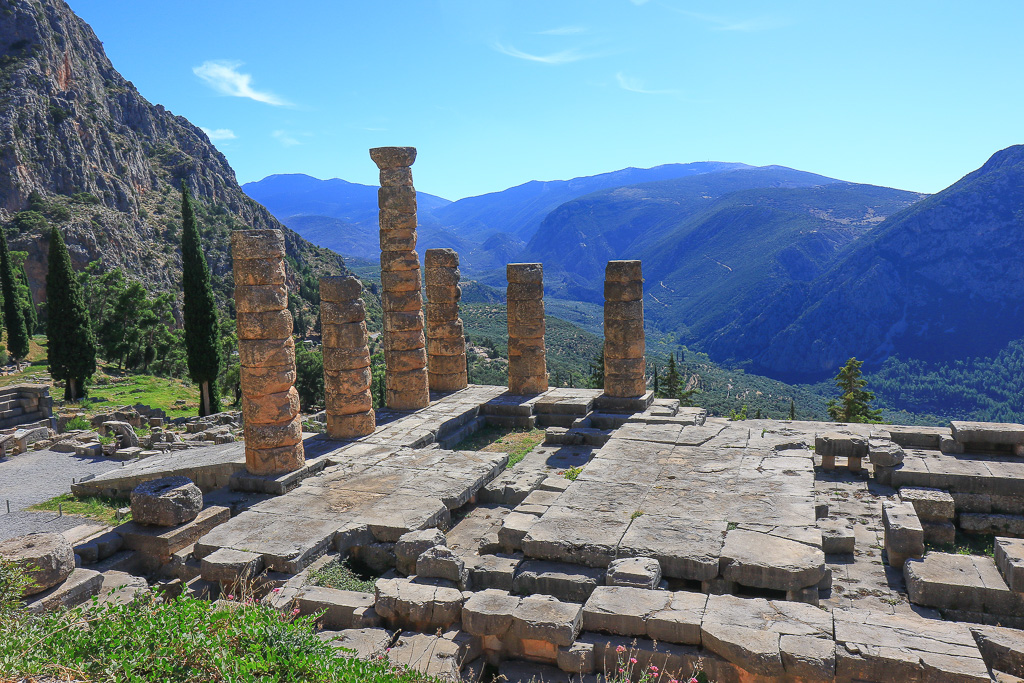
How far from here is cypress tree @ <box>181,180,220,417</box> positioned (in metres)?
28.8

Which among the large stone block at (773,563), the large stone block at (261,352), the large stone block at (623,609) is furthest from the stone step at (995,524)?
the large stone block at (261,352)

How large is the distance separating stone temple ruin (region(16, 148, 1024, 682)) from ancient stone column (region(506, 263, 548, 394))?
9.21 ft

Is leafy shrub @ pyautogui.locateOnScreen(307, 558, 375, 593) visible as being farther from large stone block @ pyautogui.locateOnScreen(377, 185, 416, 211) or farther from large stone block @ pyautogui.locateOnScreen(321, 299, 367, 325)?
large stone block @ pyautogui.locateOnScreen(377, 185, 416, 211)

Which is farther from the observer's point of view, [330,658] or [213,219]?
[213,219]

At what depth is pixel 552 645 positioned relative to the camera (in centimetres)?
689

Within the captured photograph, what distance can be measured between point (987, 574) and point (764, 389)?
9946 centimetres

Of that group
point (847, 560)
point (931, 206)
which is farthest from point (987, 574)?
point (931, 206)

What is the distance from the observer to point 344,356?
14656 millimetres

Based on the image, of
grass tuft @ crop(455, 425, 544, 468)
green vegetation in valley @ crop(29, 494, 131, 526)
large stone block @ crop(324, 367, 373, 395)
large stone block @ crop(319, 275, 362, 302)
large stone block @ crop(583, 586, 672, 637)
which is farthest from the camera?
grass tuft @ crop(455, 425, 544, 468)

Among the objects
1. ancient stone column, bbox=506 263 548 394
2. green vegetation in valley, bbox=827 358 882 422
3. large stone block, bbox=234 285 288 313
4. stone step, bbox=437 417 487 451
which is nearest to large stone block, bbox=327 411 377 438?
stone step, bbox=437 417 487 451

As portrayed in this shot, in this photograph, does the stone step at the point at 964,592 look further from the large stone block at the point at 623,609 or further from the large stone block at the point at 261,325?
the large stone block at the point at 261,325

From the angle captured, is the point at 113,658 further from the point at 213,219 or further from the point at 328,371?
the point at 213,219

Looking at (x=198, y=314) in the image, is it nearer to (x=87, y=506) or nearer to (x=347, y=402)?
(x=87, y=506)

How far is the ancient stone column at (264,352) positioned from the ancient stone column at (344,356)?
2150mm
